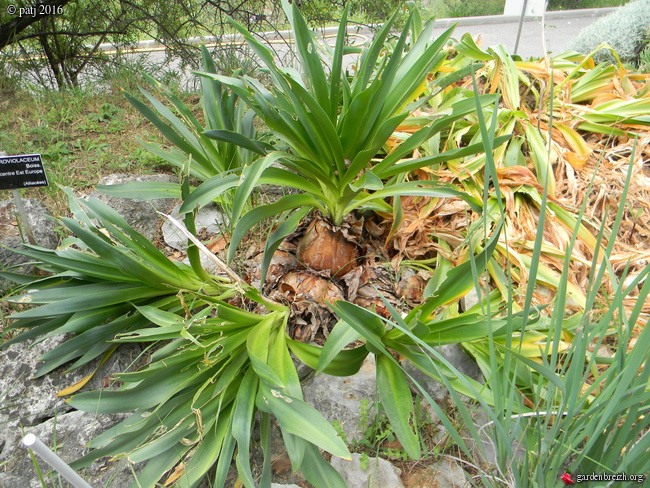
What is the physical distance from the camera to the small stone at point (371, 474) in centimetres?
145

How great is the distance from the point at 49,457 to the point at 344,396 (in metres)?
0.99

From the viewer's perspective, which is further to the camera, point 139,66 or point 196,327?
point 139,66

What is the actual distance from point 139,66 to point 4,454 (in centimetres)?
333

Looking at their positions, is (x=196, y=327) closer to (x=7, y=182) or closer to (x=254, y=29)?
(x=7, y=182)

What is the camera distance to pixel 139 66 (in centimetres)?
407

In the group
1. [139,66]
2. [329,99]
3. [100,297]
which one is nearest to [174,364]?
[100,297]

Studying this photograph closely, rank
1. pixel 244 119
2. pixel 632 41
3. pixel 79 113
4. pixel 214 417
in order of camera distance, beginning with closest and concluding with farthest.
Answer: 1. pixel 214 417
2. pixel 244 119
3. pixel 79 113
4. pixel 632 41

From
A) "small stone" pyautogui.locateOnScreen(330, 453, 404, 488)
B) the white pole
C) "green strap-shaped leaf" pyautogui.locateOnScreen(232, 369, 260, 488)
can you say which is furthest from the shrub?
the white pole

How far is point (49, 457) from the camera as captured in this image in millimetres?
868

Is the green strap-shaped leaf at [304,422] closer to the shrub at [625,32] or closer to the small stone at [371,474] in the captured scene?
the small stone at [371,474]

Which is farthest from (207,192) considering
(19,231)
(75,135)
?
(75,135)

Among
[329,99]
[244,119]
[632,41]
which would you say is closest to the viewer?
[329,99]

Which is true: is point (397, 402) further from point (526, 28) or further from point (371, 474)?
point (526, 28)

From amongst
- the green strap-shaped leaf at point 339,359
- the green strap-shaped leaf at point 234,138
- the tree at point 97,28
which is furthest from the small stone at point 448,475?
the tree at point 97,28
